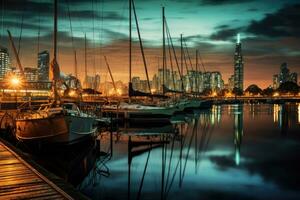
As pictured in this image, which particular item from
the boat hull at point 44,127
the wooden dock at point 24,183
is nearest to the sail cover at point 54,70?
the boat hull at point 44,127

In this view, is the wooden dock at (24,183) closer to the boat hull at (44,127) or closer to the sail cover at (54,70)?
the boat hull at (44,127)

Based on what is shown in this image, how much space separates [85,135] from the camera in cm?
2794

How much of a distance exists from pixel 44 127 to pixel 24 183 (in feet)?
42.8

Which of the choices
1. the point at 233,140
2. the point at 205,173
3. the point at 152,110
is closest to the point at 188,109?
the point at 152,110

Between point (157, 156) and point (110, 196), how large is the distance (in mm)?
10862

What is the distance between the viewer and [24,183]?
38.4 ft

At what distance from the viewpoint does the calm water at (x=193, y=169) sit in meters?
17.1

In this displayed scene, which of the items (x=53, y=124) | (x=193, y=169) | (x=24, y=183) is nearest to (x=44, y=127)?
(x=53, y=124)

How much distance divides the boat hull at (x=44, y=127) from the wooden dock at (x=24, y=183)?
8.63m

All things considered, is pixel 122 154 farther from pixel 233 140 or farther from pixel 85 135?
pixel 233 140

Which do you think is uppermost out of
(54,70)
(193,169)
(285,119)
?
(54,70)

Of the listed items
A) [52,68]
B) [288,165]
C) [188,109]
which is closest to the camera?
[288,165]

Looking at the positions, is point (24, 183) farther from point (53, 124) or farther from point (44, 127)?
point (44, 127)

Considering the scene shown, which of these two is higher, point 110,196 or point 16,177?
point 16,177
